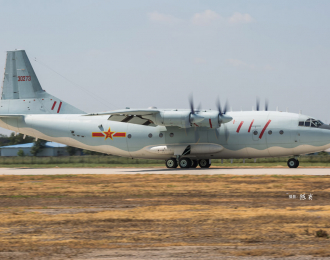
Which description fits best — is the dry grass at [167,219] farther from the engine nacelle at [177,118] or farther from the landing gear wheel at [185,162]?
the landing gear wheel at [185,162]

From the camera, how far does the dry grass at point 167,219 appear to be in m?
7.62

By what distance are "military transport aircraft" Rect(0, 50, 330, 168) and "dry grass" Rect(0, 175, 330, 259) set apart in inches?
483

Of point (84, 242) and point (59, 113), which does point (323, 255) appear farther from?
point (59, 113)

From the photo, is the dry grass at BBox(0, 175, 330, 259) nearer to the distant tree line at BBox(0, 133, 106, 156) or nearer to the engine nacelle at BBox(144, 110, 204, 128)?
the engine nacelle at BBox(144, 110, 204, 128)

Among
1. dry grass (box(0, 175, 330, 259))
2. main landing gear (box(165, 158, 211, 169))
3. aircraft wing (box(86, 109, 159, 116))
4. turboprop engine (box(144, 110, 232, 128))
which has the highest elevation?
aircraft wing (box(86, 109, 159, 116))

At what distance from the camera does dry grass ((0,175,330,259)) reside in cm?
762

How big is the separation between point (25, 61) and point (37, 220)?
2815 centimetres

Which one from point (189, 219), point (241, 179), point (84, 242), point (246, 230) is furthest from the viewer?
point (241, 179)

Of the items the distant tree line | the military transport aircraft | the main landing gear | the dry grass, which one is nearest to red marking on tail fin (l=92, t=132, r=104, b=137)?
the military transport aircraft

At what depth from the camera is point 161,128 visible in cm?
3186

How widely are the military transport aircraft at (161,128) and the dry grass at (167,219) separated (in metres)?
12.3

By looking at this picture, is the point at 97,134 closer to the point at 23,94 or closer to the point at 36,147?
the point at 23,94

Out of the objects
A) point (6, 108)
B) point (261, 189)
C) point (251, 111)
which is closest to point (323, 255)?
point (261, 189)

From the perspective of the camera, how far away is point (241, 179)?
20.8 meters
